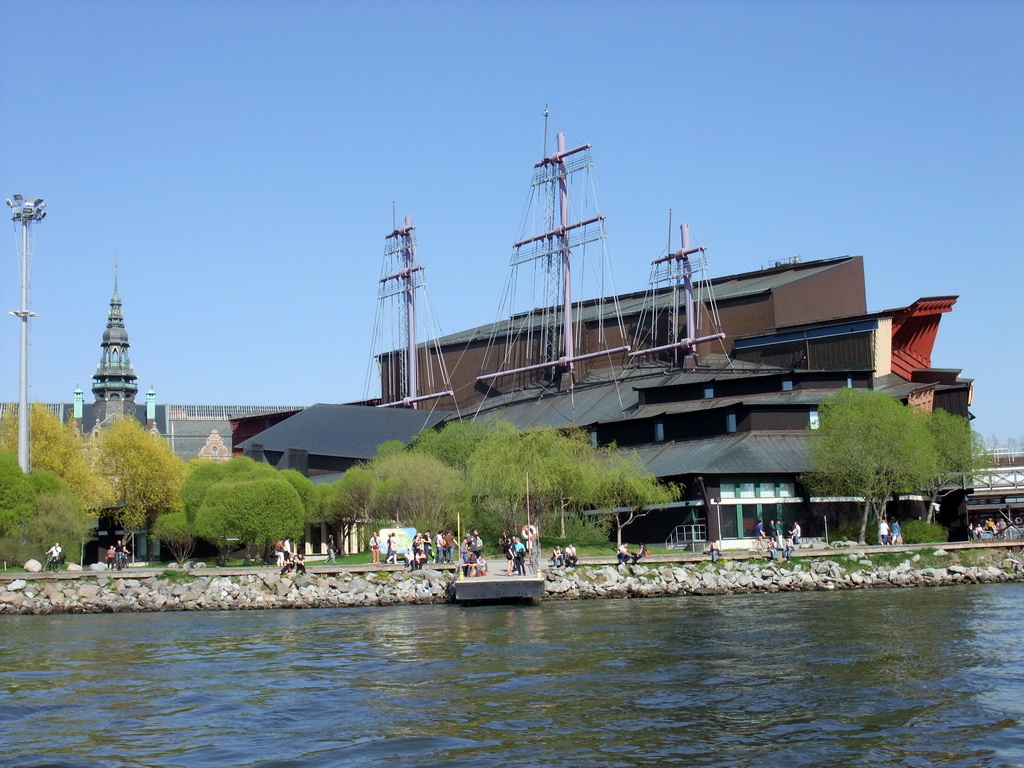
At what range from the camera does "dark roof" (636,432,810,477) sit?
185 ft

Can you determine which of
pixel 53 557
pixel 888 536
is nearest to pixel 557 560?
pixel 888 536

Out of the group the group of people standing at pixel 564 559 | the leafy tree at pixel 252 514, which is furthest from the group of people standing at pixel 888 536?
the leafy tree at pixel 252 514

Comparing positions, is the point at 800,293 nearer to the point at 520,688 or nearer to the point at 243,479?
the point at 243,479

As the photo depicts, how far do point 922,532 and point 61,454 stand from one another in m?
45.4

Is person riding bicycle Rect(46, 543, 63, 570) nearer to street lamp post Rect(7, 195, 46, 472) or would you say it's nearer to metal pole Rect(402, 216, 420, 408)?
street lamp post Rect(7, 195, 46, 472)

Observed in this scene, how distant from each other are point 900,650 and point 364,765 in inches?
502

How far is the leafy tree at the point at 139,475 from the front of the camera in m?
70.4

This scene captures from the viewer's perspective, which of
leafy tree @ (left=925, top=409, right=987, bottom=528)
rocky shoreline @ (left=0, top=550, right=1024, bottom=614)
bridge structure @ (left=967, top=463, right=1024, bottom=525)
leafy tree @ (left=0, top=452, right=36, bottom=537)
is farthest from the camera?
→ bridge structure @ (left=967, top=463, right=1024, bottom=525)

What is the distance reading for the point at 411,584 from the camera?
142 ft

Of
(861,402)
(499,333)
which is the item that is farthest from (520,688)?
(499,333)

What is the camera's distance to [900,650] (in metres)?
23.4

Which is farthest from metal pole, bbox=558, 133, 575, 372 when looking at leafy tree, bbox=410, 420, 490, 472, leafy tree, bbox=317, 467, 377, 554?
leafy tree, bbox=317, 467, 377, 554

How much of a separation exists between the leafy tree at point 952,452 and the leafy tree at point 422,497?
71.4 ft

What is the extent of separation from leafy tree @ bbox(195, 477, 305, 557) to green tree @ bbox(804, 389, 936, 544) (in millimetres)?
23685
